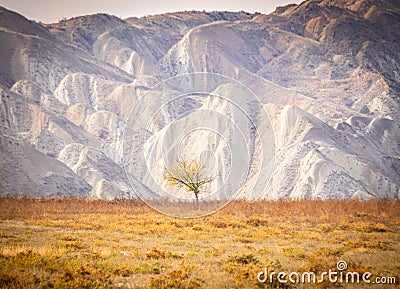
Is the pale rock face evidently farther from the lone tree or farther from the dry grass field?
Answer: the lone tree

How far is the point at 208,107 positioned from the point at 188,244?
65351 millimetres

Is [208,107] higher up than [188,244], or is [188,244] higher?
[208,107]

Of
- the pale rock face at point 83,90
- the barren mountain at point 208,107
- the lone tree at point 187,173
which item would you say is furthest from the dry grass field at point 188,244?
the pale rock face at point 83,90

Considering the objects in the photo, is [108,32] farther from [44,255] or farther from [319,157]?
[44,255]

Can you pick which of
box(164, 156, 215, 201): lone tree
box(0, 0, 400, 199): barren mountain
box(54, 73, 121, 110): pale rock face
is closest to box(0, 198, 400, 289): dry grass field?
box(164, 156, 215, 201): lone tree

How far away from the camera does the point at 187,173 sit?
1171 inches

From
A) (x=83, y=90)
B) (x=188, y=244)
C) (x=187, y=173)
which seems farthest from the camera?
(x=83, y=90)

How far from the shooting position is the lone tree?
29312 millimetres

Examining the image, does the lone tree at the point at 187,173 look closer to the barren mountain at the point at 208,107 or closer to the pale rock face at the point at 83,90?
the barren mountain at the point at 208,107

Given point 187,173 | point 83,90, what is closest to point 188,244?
point 187,173

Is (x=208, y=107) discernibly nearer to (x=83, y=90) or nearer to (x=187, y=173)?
(x=83, y=90)

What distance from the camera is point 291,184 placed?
69.5 m

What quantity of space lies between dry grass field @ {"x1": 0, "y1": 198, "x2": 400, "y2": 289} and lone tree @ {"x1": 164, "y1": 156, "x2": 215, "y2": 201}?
224cm

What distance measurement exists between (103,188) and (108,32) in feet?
479
